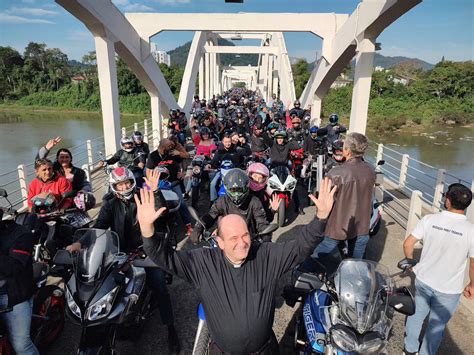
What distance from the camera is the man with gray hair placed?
323 cm

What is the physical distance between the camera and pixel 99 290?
2.27 metres

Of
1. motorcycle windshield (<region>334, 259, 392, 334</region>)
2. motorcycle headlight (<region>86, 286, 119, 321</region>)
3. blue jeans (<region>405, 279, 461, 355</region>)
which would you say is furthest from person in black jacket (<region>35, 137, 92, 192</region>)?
blue jeans (<region>405, 279, 461, 355</region>)

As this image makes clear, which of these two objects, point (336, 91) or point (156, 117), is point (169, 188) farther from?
point (336, 91)

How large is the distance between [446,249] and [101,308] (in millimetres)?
2567

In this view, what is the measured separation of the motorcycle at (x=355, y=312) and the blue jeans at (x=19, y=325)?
1968 mm

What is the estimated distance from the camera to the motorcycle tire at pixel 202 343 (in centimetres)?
229

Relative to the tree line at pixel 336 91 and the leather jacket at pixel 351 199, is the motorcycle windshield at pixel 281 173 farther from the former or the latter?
the tree line at pixel 336 91

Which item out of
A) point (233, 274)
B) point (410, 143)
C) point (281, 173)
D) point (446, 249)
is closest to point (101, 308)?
point (233, 274)

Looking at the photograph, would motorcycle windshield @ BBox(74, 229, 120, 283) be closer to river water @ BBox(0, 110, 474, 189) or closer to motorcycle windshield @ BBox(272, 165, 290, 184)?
motorcycle windshield @ BBox(272, 165, 290, 184)

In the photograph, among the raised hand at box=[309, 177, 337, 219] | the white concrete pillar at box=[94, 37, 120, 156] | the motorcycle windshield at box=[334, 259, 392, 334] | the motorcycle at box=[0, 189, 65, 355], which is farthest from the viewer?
the white concrete pillar at box=[94, 37, 120, 156]

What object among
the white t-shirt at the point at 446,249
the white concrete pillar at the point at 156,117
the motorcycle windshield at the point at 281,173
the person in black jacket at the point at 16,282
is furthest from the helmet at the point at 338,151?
the white concrete pillar at the point at 156,117

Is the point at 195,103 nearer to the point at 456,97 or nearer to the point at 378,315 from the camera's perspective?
the point at 378,315

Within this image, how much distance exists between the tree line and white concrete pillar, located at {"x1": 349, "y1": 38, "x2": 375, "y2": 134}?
23.6 metres

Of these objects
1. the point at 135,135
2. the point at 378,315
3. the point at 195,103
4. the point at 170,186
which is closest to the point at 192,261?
the point at 378,315
